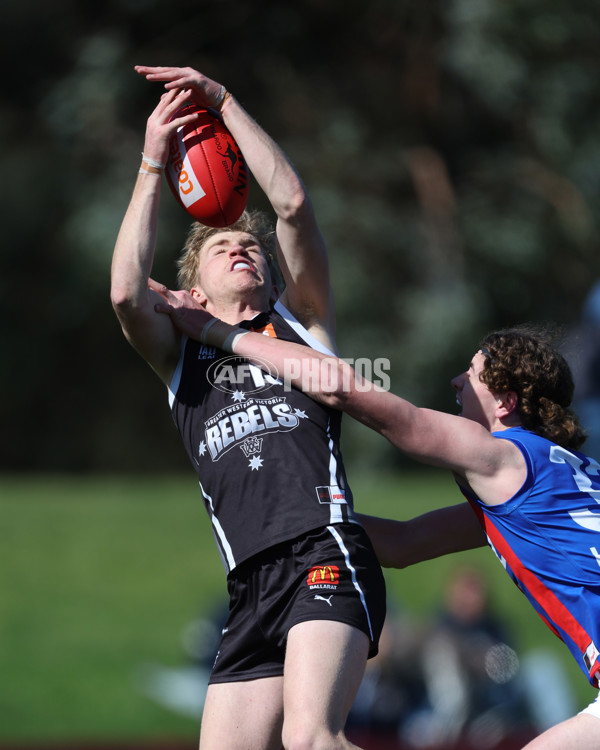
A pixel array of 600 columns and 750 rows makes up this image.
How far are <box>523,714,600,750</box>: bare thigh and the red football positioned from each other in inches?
80.3

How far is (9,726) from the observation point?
8555mm

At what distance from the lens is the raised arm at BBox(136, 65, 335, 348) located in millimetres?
3416

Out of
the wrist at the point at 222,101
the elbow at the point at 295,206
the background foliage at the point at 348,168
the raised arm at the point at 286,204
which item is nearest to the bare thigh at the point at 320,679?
the raised arm at the point at 286,204

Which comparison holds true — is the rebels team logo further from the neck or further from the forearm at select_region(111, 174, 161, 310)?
the forearm at select_region(111, 174, 161, 310)

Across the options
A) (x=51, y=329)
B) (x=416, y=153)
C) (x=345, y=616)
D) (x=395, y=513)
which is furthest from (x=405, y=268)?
(x=345, y=616)

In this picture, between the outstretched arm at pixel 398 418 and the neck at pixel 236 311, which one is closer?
the outstretched arm at pixel 398 418

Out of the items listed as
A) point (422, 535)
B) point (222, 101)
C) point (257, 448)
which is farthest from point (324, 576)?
point (222, 101)

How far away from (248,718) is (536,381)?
4.74ft

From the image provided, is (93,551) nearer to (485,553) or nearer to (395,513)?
(395,513)

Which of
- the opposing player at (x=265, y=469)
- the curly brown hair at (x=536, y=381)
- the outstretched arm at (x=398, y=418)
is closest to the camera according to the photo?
the opposing player at (x=265, y=469)

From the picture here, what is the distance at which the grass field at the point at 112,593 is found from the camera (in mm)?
8805

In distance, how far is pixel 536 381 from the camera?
10.8ft

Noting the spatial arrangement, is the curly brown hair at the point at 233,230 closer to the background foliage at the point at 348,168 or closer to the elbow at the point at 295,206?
the elbow at the point at 295,206

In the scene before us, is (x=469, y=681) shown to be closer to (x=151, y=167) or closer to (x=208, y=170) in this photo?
(x=208, y=170)
